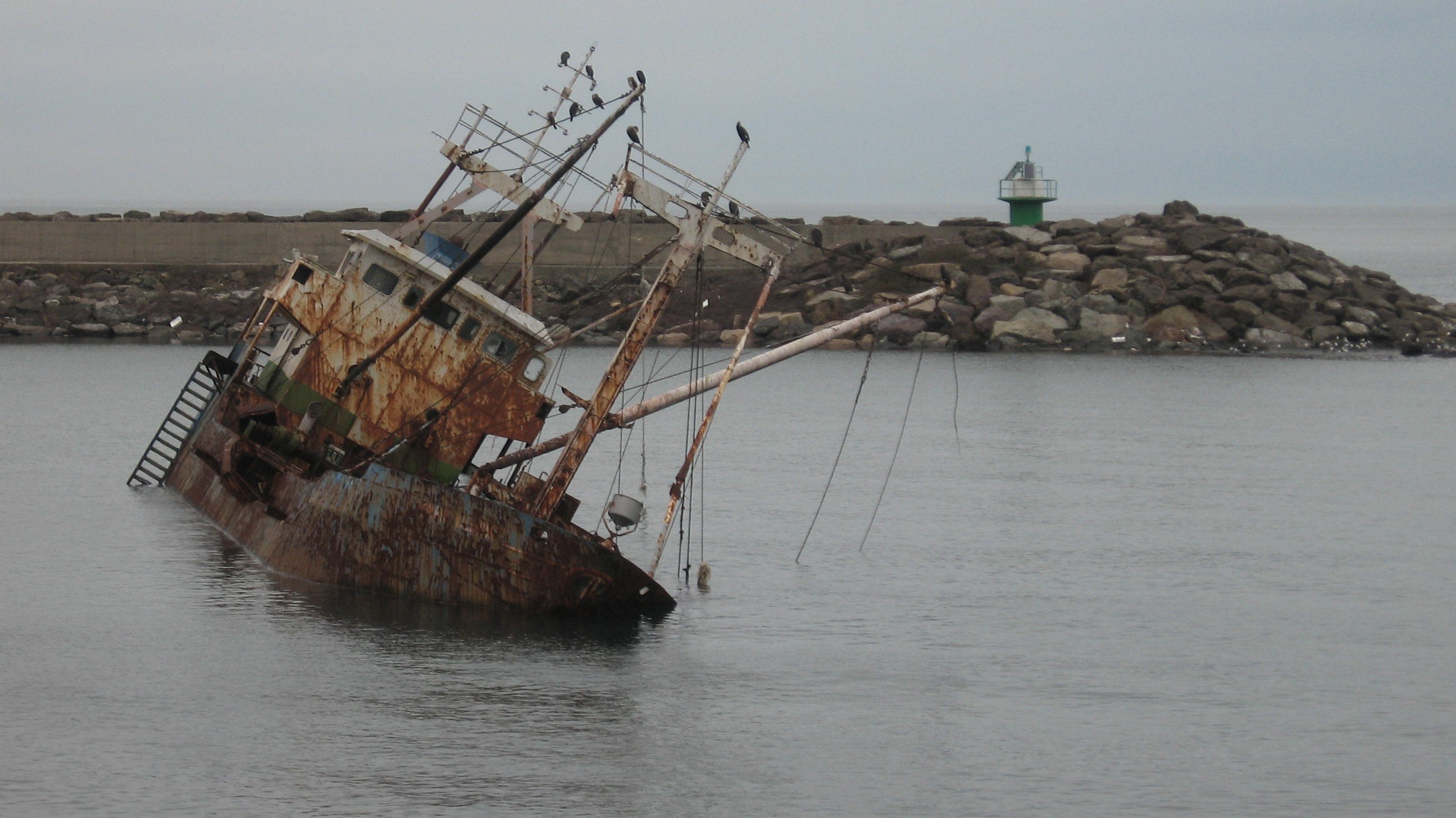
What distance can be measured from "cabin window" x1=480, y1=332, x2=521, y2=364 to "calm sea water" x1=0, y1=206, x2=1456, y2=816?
13.8 feet

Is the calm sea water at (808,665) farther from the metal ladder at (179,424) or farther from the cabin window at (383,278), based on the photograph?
the cabin window at (383,278)

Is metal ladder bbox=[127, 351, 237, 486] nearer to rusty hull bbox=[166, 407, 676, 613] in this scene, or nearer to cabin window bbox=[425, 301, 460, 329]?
cabin window bbox=[425, 301, 460, 329]

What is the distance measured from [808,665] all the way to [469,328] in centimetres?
766

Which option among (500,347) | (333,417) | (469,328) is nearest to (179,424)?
(333,417)

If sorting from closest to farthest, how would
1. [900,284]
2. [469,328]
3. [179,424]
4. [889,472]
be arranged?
[469,328] → [179,424] → [889,472] → [900,284]

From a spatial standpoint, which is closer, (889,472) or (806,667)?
(806,667)

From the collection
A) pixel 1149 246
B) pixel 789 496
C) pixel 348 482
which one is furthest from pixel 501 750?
pixel 1149 246

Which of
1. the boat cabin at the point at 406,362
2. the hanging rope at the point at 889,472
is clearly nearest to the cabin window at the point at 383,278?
the boat cabin at the point at 406,362

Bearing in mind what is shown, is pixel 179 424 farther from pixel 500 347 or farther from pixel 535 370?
pixel 535 370

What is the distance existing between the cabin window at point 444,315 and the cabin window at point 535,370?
52.9 inches

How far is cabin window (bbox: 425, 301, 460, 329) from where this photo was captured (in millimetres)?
26016

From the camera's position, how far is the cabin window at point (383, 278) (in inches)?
1050

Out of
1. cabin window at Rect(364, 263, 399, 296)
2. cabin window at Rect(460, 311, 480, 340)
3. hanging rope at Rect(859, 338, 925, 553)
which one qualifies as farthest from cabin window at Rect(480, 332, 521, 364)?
hanging rope at Rect(859, 338, 925, 553)

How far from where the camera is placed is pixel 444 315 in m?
26.1
